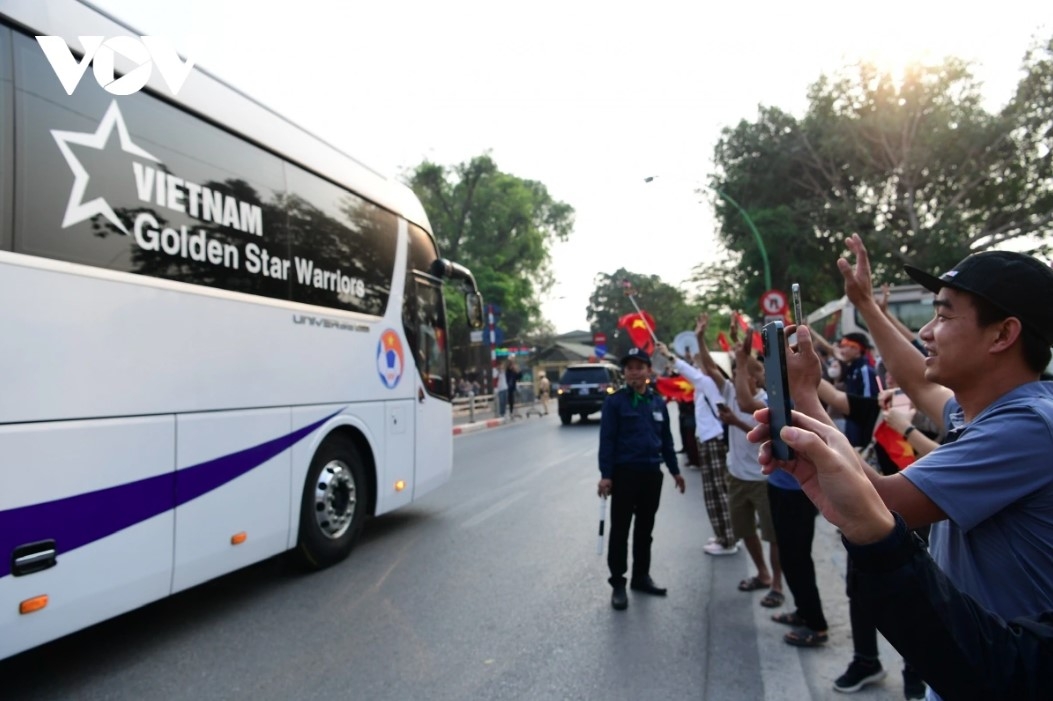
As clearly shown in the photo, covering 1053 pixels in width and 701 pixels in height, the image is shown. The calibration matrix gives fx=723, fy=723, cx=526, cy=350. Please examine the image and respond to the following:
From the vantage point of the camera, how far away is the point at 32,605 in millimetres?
3490

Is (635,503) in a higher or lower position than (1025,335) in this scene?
lower

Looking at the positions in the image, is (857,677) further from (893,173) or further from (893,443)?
(893,173)

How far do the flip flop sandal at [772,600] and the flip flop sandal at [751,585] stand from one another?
36 centimetres

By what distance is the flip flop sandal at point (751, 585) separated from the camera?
556 centimetres

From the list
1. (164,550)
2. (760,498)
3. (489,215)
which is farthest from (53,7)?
(489,215)

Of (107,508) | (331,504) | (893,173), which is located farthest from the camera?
(893,173)

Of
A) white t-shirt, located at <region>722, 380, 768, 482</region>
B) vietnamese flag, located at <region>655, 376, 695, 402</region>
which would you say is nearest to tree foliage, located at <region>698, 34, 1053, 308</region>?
vietnamese flag, located at <region>655, 376, 695, 402</region>

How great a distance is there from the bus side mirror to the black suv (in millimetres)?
14725

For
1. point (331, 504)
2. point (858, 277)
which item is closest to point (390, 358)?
point (331, 504)

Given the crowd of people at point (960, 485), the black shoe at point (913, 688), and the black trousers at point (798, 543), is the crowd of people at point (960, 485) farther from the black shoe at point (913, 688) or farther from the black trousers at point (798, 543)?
the black trousers at point (798, 543)

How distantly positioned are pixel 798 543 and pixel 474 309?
5201 millimetres

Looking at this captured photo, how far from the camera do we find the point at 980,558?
4.95 feet

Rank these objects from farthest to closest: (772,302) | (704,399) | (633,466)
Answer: (772,302), (704,399), (633,466)

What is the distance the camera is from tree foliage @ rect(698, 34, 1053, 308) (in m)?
24.8
